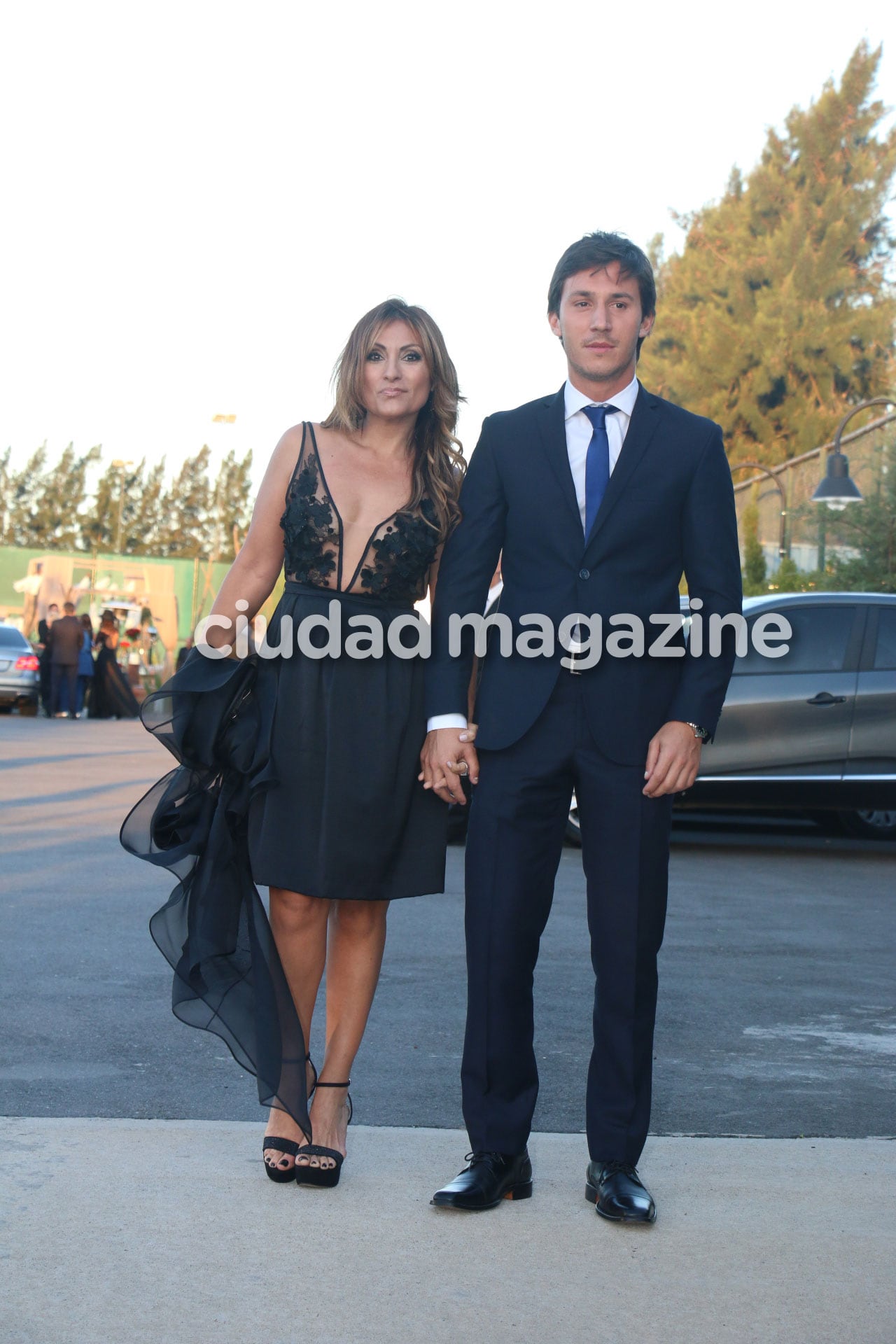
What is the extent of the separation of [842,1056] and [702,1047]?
1.40 feet

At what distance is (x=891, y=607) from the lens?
31.9ft

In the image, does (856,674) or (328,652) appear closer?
(328,652)

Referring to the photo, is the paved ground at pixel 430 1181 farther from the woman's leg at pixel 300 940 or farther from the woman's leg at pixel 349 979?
the woman's leg at pixel 300 940

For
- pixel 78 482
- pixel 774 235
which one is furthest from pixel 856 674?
pixel 78 482

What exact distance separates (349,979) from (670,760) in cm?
91

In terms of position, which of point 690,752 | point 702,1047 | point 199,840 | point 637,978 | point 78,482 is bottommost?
point 702,1047

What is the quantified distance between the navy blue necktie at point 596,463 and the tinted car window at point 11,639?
24.1m

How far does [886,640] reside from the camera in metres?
9.65

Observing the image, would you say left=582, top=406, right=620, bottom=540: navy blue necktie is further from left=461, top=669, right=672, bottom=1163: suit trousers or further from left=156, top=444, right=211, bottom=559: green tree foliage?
left=156, top=444, right=211, bottom=559: green tree foliage

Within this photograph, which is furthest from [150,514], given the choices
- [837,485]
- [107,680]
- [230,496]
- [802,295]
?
[837,485]

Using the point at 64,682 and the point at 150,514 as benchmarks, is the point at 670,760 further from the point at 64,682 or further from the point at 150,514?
the point at 150,514

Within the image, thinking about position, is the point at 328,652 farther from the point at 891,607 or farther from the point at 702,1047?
the point at 891,607

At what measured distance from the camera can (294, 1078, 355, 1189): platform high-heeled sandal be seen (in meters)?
3.19

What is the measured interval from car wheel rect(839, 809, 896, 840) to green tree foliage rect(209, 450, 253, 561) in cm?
9110
